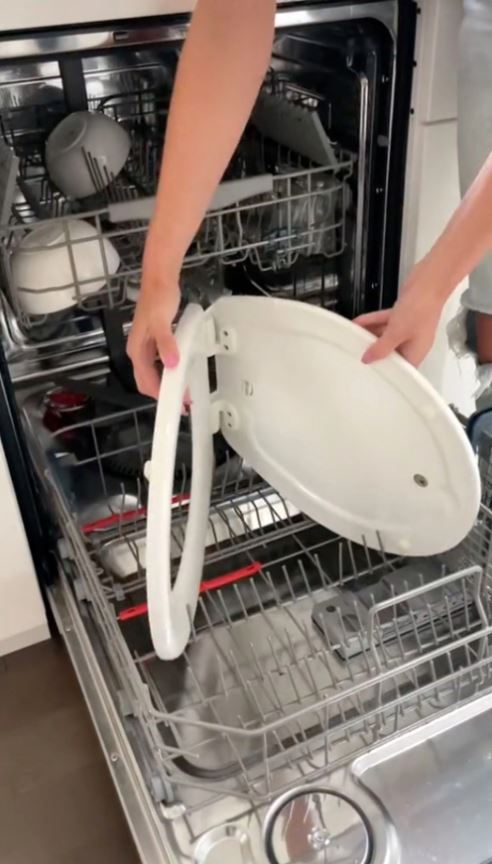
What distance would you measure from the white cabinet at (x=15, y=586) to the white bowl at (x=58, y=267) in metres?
0.18

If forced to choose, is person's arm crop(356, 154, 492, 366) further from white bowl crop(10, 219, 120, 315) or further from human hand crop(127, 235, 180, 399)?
white bowl crop(10, 219, 120, 315)

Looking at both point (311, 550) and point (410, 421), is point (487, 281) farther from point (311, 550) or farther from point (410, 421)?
point (311, 550)

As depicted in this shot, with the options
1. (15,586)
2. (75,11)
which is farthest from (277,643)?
(75,11)

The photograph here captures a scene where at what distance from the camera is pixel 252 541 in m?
0.98

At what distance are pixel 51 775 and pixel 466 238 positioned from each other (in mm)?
786

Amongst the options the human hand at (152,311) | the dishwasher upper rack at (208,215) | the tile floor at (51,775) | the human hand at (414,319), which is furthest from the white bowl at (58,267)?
the tile floor at (51,775)

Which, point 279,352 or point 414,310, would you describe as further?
point 279,352

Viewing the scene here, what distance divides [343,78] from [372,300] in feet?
0.94

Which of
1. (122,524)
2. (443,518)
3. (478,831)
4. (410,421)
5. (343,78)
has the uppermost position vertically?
(343,78)

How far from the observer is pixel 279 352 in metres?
0.83

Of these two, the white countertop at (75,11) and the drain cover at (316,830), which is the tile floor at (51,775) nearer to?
the drain cover at (316,830)

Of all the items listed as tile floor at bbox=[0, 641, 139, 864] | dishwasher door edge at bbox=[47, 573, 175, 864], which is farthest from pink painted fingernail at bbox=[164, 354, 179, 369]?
tile floor at bbox=[0, 641, 139, 864]

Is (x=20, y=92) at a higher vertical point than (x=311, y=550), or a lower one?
higher

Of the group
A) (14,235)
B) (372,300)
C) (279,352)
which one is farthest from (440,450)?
(14,235)
